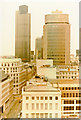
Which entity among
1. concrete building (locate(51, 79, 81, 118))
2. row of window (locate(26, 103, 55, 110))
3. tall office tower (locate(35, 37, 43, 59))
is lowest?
concrete building (locate(51, 79, 81, 118))

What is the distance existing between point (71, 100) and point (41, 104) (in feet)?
4.36

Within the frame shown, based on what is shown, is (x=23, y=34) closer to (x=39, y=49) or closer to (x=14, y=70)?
(x=39, y=49)

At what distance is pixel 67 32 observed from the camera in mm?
12305

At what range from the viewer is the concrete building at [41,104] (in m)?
2.76

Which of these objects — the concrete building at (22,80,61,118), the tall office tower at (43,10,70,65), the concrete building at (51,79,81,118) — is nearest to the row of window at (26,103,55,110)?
the concrete building at (22,80,61,118)

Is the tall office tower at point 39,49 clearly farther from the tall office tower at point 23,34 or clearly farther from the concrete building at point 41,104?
the concrete building at point 41,104

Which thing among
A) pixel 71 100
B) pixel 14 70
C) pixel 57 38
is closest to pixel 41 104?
pixel 71 100

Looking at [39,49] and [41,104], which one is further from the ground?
[39,49]

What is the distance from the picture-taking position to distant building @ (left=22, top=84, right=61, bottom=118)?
109 inches

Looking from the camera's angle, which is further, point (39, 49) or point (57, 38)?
point (39, 49)

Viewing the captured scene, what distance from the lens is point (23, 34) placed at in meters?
14.6

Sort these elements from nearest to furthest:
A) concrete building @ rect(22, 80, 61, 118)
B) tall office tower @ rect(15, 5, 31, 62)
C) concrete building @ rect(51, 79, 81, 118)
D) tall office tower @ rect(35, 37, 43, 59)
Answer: concrete building @ rect(22, 80, 61, 118), concrete building @ rect(51, 79, 81, 118), tall office tower @ rect(35, 37, 43, 59), tall office tower @ rect(15, 5, 31, 62)

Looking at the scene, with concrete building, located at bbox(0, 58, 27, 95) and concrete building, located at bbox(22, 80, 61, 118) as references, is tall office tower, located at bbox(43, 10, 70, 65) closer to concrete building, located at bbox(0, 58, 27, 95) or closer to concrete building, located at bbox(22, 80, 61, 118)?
concrete building, located at bbox(0, 58, 27, 95)

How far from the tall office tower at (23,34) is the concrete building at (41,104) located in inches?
398
